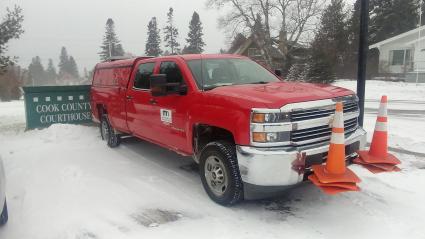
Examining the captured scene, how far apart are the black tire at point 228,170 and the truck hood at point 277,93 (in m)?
0.60

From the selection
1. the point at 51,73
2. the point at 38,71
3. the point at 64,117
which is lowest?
the point at 64,117

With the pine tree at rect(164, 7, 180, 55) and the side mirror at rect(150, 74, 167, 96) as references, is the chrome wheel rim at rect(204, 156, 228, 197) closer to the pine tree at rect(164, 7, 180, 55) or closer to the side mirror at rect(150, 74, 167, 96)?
the side mirror at rect(150, 74, 167, 96)

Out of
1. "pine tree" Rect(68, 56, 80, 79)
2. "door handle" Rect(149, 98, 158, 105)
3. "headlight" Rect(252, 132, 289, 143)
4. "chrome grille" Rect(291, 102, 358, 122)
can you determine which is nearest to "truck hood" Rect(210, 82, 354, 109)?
"chrome grille" Rect(291, 102, 358, 122)

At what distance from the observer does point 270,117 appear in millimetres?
4082

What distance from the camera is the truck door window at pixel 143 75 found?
251 inches

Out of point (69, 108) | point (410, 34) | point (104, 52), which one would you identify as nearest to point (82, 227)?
point (69, 108)

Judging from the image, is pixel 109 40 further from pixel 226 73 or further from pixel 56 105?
pixel 226 73

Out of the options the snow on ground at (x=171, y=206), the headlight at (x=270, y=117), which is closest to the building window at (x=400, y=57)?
the snow on ground at (x=171, y=206)

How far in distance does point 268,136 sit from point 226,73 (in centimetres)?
176

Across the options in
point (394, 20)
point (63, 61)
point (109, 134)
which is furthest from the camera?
point (63, 61)

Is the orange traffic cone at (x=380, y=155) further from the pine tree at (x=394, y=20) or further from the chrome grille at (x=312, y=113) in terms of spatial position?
the pine tree at (x=394, y=20)

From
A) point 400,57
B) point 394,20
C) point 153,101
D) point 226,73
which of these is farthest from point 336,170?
point 394,20

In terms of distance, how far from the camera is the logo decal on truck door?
5567 millimetres

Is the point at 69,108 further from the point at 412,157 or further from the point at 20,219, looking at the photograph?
the point at 412,157
